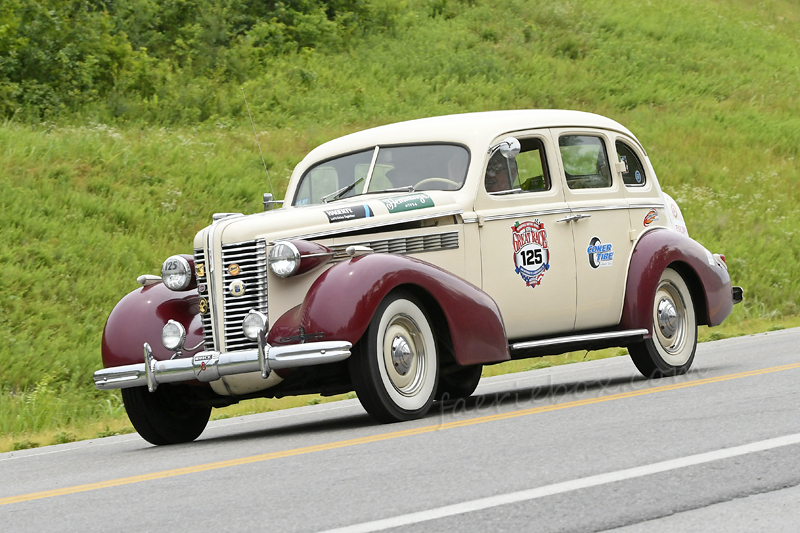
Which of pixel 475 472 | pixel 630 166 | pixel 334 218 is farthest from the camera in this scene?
pixel 630 166

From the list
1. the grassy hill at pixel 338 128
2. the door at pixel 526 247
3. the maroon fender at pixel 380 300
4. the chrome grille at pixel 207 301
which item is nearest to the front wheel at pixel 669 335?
the door at pixel 526 247

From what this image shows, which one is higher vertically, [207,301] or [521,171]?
[521,171]

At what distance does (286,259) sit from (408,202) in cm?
116

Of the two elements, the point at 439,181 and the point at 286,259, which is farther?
the point at 439,181

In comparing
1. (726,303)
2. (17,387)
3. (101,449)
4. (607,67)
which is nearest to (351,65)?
(607,67)

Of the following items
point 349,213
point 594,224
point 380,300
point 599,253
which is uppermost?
point 349,213

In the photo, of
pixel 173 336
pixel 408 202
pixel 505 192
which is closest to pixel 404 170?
pixel 408 202

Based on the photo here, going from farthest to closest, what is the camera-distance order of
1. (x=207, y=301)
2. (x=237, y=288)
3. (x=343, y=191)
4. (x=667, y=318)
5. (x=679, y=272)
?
(x=679, y=272) < (x=667, y=318) < (x=343, y=191) < (x=207, y=301) < (x=237, y=288)

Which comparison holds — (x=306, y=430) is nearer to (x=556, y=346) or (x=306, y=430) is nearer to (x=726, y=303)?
(x=556, y=346)

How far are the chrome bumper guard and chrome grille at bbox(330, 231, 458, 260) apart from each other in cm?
94

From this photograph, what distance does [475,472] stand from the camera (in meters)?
4.88

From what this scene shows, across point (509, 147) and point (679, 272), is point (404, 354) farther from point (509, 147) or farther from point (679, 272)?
point (679, 272)

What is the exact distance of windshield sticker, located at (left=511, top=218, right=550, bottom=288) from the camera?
323 inches

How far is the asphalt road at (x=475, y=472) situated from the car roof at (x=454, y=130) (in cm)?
208
